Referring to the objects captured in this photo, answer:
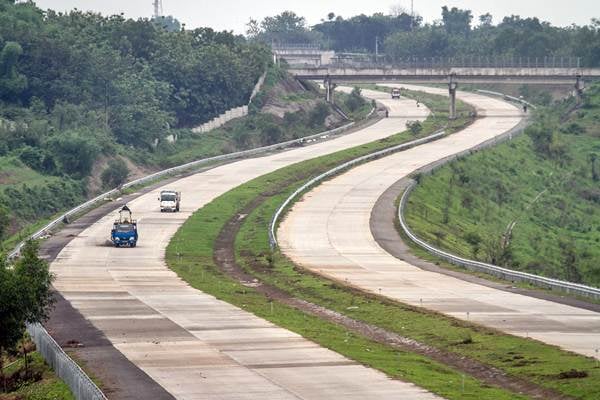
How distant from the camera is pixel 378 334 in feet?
216

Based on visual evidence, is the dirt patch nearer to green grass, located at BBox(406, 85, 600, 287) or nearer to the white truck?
the white truck

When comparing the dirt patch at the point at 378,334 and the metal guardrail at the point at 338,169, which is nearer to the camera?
the dirt patch at the point at 378,334

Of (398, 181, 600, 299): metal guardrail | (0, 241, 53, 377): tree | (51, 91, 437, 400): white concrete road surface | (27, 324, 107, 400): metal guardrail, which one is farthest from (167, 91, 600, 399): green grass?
(0, 241, 53, 377): tree

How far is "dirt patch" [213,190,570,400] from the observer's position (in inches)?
2044

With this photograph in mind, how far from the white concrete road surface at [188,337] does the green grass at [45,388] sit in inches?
123

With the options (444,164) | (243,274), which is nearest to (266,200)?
(444,164)

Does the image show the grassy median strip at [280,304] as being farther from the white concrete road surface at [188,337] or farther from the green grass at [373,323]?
the white concrete road surface at [188,337]

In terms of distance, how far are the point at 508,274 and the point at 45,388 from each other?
39990mm

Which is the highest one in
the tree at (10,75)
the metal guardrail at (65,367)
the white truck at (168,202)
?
the tree at (10,75)

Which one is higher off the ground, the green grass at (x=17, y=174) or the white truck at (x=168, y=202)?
the green grass at (x=17, y=174)

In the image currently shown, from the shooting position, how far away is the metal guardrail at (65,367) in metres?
46.1

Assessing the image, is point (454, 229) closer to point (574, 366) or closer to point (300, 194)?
point (300, 194)

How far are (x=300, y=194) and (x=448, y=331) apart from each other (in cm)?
6914

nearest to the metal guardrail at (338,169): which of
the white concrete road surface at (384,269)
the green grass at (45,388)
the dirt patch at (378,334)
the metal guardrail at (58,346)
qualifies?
the white concrete road surface at (384,269)
